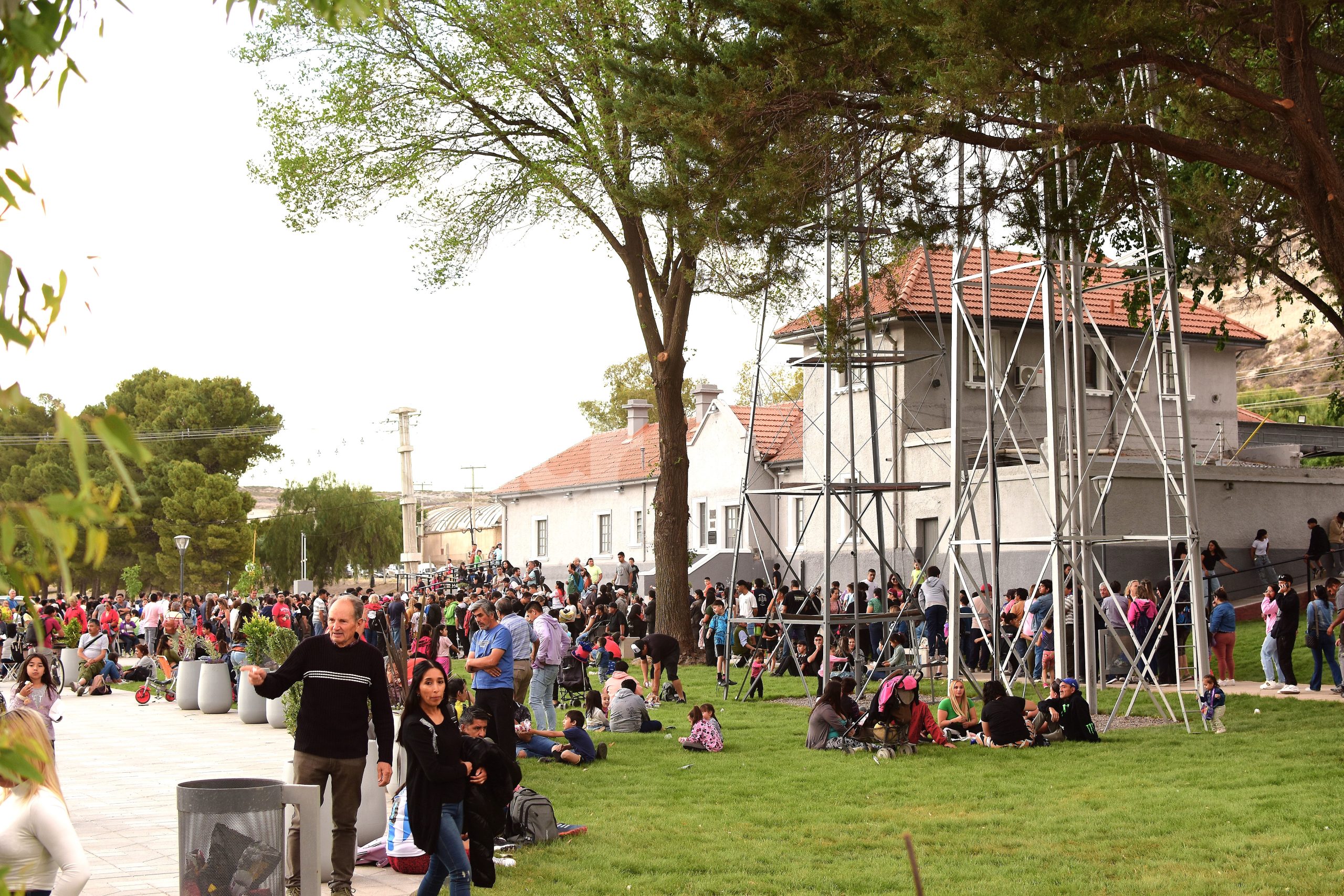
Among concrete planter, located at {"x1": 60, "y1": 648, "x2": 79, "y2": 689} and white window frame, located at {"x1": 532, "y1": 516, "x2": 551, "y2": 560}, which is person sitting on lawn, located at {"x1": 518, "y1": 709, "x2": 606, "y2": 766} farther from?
white window frame, located at {"x1": 532, "y1": 516, "x2": 551, "y2": 560}

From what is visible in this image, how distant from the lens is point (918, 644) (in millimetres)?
25125

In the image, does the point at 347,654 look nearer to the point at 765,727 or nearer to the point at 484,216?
the point at 765,727

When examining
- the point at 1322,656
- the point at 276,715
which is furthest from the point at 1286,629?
the point at 276,715

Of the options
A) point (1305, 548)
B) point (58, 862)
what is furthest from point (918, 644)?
point (58, 862)

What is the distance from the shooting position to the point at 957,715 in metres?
16.8

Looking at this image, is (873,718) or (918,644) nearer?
(873,718)

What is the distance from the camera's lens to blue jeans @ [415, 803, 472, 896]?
7.42 meters

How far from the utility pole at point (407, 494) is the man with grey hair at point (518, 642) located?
45.8m

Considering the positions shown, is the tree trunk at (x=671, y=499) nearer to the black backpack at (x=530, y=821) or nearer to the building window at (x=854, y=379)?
the building window at (x=854, y=379)

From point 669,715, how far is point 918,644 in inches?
294

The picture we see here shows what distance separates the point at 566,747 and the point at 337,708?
7131 millimetres

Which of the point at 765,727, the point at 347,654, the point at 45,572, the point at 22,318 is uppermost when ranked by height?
the point at 22,318

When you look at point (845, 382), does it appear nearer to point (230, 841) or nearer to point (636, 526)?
point (636, 526)

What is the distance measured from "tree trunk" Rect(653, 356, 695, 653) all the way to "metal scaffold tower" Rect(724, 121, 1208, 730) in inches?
65.3
